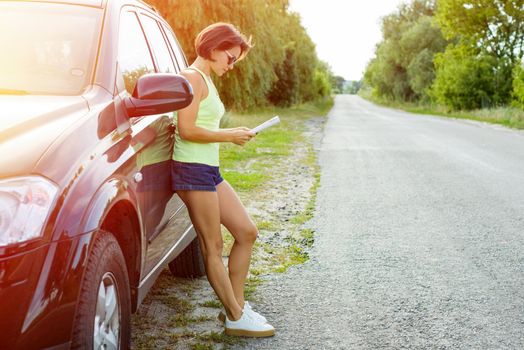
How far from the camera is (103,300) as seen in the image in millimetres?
2652

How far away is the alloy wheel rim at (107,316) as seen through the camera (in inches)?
103

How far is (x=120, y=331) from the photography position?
9.69 feet

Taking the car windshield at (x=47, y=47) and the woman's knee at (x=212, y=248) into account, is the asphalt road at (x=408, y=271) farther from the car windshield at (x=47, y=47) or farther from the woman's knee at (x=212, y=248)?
the car windshield at (x=47, y=47)

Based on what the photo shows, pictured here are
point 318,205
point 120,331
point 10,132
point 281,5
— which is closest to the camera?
point 10,132

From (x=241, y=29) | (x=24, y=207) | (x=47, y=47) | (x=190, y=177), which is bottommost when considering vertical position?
(x=190, y=177)

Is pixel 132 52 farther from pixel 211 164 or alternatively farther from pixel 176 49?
pixel 176 49

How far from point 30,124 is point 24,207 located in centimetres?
48

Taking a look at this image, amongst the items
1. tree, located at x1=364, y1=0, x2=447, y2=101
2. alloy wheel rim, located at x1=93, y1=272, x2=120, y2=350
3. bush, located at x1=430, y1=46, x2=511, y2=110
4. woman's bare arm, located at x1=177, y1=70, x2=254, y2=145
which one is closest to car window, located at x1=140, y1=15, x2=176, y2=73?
woman's bare arm, located at x1=177, y1=70, x2=254, y2=145

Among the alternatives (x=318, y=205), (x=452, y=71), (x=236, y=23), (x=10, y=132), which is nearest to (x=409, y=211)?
(x=318, y=205)

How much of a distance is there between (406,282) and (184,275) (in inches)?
68.2

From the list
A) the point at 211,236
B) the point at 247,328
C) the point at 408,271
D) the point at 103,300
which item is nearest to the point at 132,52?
the point at 211,236

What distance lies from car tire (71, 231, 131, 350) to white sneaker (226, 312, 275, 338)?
942mm

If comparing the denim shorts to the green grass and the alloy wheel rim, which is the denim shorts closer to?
the alloy wheel rim

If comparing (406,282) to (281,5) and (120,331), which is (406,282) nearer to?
(120,331)
